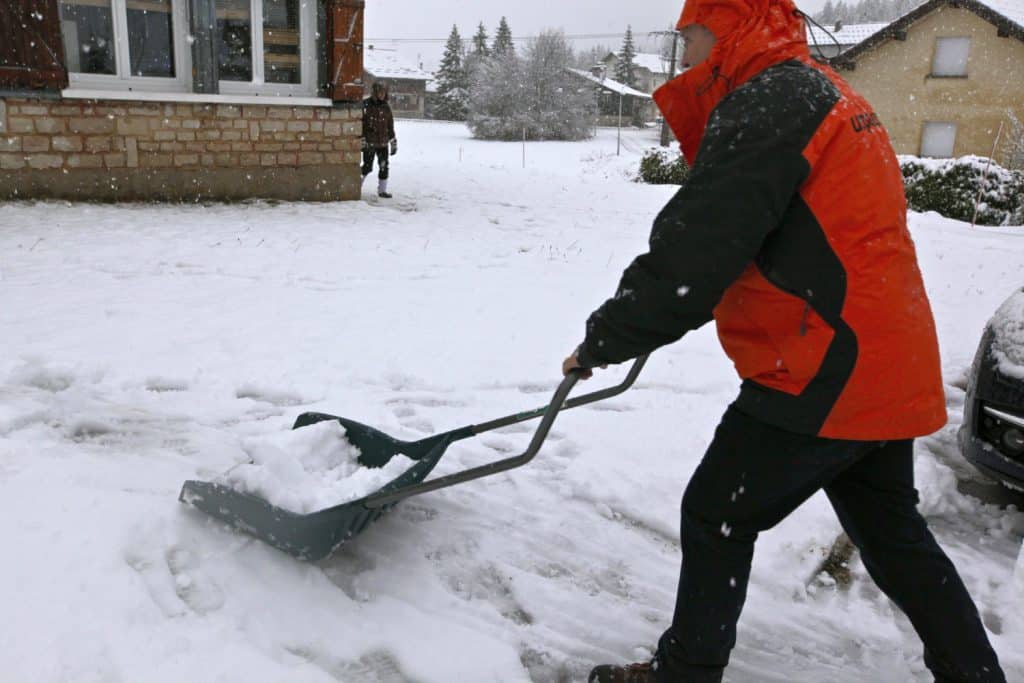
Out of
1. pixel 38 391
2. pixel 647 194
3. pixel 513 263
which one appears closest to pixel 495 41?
pixel 647 194

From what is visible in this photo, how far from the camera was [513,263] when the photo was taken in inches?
297

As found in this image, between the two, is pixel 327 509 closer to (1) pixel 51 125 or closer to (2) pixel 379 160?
(1) pixel 51 125

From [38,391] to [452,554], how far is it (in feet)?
7.70

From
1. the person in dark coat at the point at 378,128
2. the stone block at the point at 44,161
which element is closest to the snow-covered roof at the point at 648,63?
the person in dark coat at the point at 378,128

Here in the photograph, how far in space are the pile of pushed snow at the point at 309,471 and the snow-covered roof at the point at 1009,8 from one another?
1186 inches

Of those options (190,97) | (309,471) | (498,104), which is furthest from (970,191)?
(498,104)

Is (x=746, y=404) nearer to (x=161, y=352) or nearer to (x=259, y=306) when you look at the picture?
(x=161, y=352)

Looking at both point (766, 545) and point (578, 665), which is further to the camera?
point (766, 545)

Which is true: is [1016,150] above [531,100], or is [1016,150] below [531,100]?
below

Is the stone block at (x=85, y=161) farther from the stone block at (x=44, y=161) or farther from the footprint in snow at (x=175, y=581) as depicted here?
the footprint in snow at (x=175, y=581)

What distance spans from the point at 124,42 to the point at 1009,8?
28.9 meters

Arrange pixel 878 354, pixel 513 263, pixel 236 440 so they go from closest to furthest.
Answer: pixel 878 354, pixel 236 440, pixel 513 263

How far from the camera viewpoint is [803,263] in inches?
64.3

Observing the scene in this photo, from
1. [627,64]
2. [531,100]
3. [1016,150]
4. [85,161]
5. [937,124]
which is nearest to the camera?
[85,161]
